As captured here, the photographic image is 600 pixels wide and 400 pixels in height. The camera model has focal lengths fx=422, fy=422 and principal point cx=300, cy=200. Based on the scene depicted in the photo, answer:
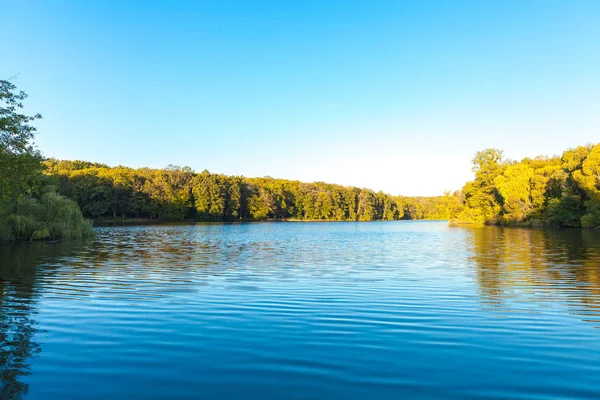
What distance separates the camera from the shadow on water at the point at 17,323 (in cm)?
605

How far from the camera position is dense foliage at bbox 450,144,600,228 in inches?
2279

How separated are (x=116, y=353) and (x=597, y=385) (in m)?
7.35

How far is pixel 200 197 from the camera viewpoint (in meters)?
121

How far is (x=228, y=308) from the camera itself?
11.0 meters

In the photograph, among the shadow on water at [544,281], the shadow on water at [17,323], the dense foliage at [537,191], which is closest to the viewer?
the shadow on water at [17,323]

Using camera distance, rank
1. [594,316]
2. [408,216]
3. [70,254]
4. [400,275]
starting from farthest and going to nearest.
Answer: [408,216] → [70,254] → [400,275] → [594,316]

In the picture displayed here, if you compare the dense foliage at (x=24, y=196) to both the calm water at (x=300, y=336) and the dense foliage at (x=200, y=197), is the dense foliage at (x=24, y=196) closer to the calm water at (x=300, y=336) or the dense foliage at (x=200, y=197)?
the calm water at (x=300, y=336)

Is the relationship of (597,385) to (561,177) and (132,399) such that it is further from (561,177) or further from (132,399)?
(561,177)

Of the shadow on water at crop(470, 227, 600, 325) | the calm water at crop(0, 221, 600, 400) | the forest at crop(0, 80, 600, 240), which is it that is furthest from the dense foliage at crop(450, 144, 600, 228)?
the calm water at crop(0, 221, 600, 400)

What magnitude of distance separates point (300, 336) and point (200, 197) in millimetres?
115902

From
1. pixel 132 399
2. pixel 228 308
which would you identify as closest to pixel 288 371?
pixel 132 399

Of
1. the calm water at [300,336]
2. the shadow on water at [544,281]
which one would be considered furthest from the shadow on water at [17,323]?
the shadow on water at [544,281]

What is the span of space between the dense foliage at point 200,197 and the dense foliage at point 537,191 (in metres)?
46.8

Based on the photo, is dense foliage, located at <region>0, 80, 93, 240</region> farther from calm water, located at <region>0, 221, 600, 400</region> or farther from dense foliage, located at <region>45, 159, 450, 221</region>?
dense foliage, located at <region>45, 159, 450, 221</region>
